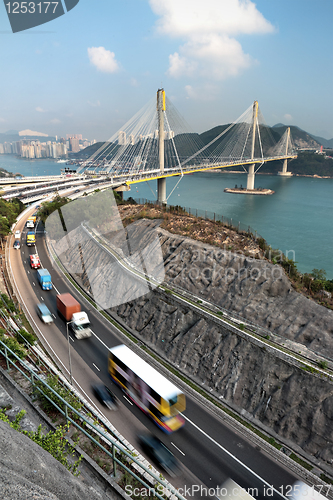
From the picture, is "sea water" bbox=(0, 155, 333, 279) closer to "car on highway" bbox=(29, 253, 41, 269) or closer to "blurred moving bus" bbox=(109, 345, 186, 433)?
"car on highway" bbox=(29, 253, 41, 269)

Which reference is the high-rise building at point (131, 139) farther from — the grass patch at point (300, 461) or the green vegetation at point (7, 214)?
the grass patch at point (300, 461)

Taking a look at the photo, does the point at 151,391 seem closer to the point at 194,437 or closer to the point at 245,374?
the point at 194,437

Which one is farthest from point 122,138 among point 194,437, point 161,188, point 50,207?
point 194,437

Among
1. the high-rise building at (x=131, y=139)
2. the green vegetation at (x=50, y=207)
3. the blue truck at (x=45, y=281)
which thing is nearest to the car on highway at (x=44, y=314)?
the blue truck at (x=45, y=281)

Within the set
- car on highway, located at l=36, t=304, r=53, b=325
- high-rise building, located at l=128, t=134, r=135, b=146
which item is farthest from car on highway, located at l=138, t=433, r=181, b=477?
high-rise building, located at l=128, t=134, r=135, b=146

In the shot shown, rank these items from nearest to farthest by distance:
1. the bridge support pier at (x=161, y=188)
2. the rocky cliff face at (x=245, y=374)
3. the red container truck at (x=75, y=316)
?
1. the rocky cliff face at (x=245, y=374)
2. the red container truck at (x=75, y=316)
3. the bridge support pier at (x=161, y=188)

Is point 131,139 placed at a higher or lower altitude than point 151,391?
higher
